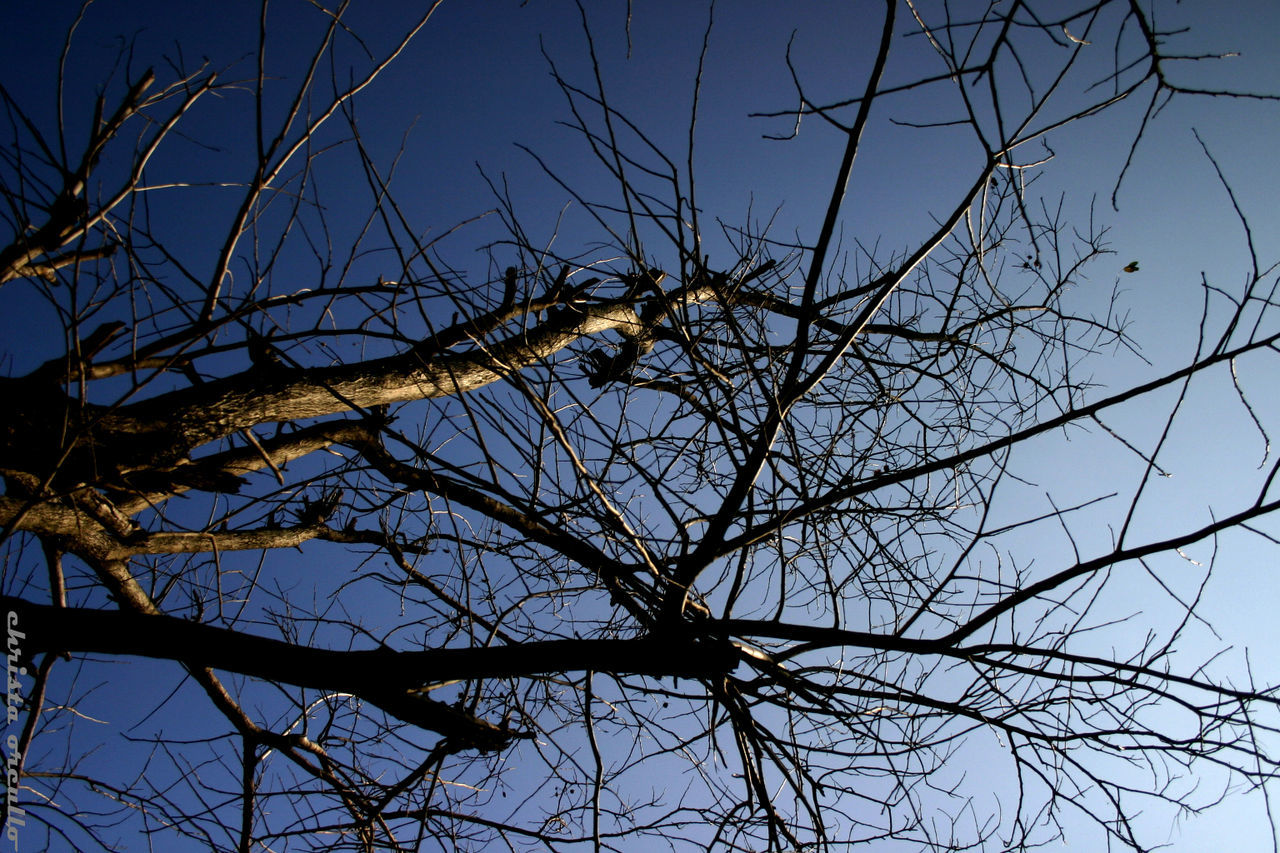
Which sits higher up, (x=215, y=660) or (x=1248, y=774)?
(x=215, y=660)

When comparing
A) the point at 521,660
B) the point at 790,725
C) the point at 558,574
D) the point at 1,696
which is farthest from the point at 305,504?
the point at 790,725

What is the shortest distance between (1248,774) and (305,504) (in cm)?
313

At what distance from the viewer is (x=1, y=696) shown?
6.72 feet

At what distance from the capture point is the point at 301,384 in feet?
7.88

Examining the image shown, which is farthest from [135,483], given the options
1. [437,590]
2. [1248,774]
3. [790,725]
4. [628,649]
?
[1248,774]

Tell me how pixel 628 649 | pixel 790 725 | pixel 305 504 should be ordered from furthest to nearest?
pixel 305 504
pixel 790 725
pixel 628 649

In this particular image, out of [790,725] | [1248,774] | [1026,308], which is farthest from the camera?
[1026,308]

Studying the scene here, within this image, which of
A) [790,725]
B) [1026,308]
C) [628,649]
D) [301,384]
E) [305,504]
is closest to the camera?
[628,649]

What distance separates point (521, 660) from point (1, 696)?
171 cm

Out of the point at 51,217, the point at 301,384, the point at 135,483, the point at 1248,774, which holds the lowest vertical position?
the point at 1248,774

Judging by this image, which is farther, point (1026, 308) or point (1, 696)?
point (1026, 308)

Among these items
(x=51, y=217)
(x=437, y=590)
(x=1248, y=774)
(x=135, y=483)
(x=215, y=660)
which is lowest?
(x=1248, y=774)

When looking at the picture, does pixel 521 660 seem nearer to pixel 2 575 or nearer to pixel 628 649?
pixel 628 649

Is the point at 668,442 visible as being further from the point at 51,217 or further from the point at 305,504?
the point at 51,217
